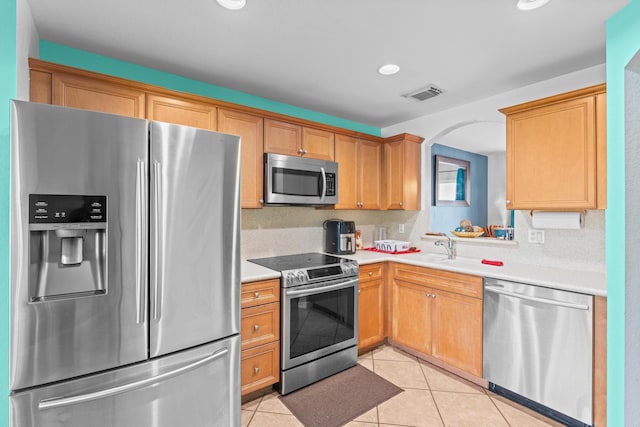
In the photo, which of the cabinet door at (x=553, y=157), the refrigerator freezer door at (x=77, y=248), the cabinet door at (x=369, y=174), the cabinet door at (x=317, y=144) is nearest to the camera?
the refrigerator freezer door at (x=77, y=248)

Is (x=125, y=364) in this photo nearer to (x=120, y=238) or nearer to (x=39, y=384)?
(x=39, y=384)

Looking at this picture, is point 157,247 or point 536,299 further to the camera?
point 536,299

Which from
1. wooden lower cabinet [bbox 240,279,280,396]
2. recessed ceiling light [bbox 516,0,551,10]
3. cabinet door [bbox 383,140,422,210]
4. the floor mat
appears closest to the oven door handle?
wooden lower cabinet [bbox 240,279,280,396]

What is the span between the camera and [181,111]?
2.24 metres

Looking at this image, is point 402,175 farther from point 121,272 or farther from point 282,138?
point 121,272

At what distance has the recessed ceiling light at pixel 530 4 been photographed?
162 cm

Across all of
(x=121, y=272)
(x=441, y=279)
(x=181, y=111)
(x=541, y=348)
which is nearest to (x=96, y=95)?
(x=181, y=111)

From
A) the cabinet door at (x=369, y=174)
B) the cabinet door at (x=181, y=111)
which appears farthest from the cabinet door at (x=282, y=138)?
Result: the cabinet door at (x=369, y=174)

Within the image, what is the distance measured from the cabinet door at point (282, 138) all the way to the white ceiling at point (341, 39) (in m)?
0.34

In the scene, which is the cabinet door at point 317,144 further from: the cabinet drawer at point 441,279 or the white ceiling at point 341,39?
the cabinet drawer at point 441,279

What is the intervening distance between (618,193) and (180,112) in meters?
2.71

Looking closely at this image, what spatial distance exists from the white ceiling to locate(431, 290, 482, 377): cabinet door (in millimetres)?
1824

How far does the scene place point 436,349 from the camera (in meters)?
2.63

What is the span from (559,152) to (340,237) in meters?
1.93
